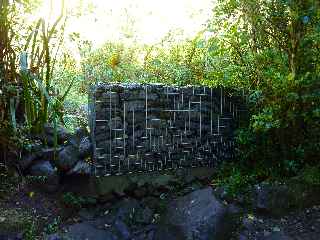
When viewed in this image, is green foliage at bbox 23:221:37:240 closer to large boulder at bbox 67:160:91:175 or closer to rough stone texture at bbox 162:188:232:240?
large boulder at bbox 67:160:91:175

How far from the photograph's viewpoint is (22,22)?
5.86 metres

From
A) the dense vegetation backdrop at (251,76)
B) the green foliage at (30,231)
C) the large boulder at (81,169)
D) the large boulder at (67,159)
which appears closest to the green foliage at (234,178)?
the dense vegetation backdrop at (251,76)

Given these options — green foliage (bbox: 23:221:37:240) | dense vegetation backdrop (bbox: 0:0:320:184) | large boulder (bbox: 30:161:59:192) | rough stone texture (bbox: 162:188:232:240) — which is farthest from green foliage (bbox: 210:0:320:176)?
green foliage (bbox: 23:221:37:240)

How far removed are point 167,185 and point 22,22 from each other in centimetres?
277

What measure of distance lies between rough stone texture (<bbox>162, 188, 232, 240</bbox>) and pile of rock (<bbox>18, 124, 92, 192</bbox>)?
1.19 m

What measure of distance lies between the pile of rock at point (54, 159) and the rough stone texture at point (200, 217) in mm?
1191

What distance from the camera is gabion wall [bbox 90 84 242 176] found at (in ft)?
18.8

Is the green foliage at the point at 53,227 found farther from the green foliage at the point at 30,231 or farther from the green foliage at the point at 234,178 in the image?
the green foliage at the point at 234,178

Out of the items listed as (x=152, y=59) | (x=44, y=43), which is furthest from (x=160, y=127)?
(x=152, y=59)

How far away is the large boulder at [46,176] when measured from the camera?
5586mm

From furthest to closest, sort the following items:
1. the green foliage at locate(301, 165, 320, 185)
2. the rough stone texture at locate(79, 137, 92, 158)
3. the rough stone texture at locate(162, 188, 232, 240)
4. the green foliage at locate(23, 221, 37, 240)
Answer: the rough stone texture at locate(79, 137, 92, 158), the green foliage at locate(301, 165, 320, 185), the rough stone texture at locate(162, 188, 232, 240), the green foliage at locate(23, 221, 37, 240)

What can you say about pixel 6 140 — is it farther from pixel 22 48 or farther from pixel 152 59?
pixel 152 59

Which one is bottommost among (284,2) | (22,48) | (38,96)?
(38,96)

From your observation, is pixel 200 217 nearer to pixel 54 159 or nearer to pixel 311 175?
pixel 311 175
